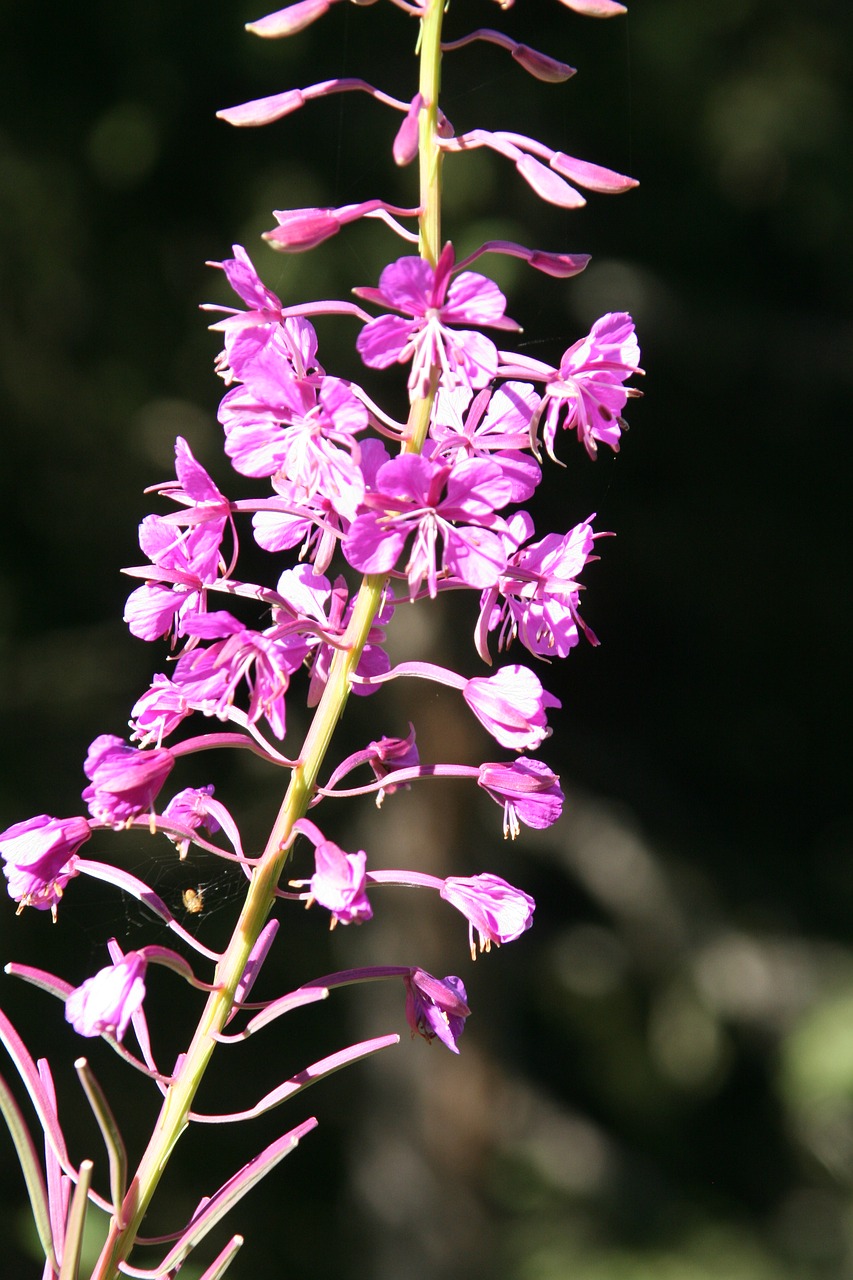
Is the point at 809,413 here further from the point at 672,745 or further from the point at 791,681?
the point at 672,745

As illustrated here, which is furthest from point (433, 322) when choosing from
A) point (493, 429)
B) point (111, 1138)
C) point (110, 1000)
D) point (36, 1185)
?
point (36, 1185)

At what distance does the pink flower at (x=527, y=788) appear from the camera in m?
1.67

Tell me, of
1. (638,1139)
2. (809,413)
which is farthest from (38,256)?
(638,1139)

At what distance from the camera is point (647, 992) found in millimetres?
8859

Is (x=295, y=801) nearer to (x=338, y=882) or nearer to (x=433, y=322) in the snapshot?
(x=338, y=882)

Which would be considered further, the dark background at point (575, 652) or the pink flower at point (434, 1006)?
the dark background at point (575, 652)

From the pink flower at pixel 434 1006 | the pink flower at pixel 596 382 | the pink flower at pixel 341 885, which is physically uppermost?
the pink flower at pixel 596 382

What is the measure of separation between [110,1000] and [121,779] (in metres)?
0.25

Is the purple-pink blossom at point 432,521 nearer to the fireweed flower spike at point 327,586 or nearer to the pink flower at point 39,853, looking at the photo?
the fireweed flower spike at point 327,586

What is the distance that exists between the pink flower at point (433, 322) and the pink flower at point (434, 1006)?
30.1 inches

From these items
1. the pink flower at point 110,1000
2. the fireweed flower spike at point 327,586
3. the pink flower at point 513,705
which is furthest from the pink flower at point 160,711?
the pink flower at point 513,705

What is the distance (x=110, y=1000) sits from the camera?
4.83 feet

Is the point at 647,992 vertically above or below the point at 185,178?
below

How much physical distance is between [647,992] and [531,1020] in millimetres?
1027
